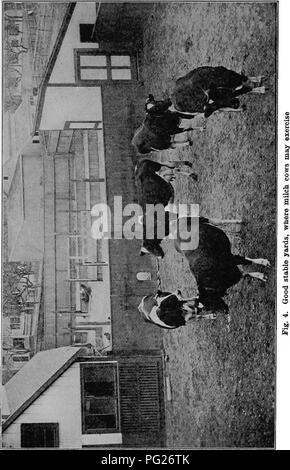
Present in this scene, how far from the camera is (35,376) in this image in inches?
157

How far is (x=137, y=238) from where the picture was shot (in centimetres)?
406

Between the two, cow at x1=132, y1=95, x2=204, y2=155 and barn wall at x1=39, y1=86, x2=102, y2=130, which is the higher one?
barn wall at x1=39, y1=86, x2=102, y2=130

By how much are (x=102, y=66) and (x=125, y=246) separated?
3.46ft

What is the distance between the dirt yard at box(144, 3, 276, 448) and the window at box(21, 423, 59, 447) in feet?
2.18

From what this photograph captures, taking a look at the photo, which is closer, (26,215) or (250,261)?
(250,261)

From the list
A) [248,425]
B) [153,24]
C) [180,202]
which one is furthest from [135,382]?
[153,24]

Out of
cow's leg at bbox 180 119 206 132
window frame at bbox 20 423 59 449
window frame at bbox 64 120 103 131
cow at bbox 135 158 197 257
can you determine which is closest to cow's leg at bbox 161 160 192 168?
cow at bbox 135 158 197 257

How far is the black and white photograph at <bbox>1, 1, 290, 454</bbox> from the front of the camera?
13.0ft

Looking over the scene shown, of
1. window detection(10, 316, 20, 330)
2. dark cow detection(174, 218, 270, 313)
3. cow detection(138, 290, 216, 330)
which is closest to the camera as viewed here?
dark cow detection(174, 218, 270, 313)

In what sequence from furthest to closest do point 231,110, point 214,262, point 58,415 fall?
point 58,415 < point 231,110 < point 214,262

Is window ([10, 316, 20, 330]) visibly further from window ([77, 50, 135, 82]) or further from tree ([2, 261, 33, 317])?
window ([77, 50, 135, 82])

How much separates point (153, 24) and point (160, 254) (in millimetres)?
1321

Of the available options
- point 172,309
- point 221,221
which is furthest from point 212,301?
point 221,221

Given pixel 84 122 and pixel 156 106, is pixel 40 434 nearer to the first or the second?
pixel 84 122
